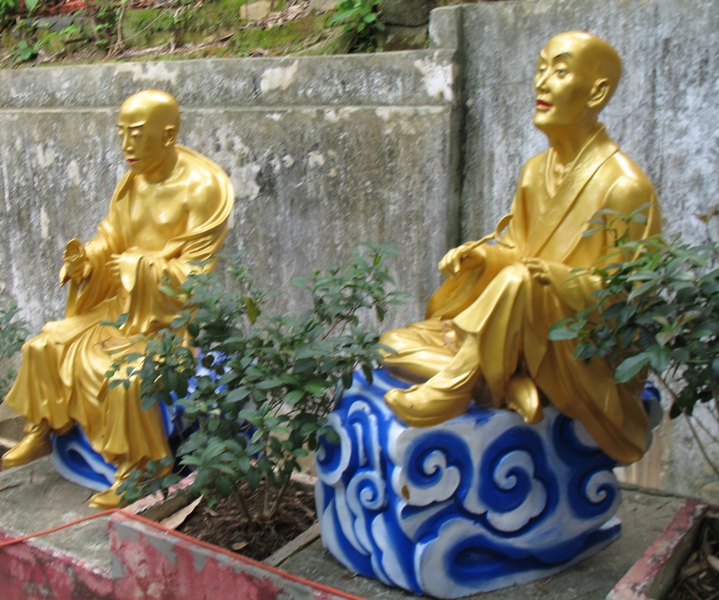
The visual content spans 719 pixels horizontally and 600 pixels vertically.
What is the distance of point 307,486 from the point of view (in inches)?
125

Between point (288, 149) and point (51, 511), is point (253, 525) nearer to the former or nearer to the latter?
point (51, 511)

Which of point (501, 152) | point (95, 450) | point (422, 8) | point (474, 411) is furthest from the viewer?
point (422, 8)

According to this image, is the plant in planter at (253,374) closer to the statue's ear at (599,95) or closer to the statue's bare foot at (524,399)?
the statue's bare foot at (524,399)

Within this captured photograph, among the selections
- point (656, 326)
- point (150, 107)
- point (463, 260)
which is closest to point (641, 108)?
point (463, 260)

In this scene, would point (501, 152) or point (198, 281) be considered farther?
point (501, 152)

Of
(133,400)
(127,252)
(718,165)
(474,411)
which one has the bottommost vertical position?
(133,400)

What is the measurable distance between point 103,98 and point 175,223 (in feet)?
7.04

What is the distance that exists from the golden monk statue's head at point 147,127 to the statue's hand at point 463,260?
1.34 m

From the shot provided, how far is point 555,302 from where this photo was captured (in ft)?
7.89

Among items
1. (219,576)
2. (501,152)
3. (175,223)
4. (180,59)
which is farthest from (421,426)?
(180,59)

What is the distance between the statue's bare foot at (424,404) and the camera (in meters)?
2.37

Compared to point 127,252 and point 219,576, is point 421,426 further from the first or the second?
point 127,252

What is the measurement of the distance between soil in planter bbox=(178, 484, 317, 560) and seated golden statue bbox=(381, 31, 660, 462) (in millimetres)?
726

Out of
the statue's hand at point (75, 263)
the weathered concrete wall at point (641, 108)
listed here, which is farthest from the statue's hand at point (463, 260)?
the statue's hand at point (75, 263)
